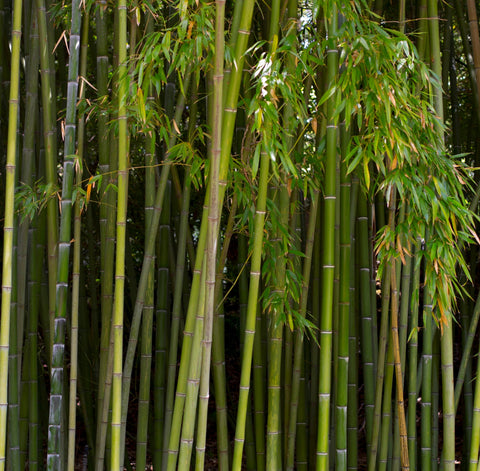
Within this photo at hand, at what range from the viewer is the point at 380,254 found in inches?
88.4

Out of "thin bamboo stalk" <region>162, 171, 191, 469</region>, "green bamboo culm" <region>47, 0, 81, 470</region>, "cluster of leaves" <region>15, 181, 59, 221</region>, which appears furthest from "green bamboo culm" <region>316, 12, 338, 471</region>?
"cluster of leaves" <region>15, 181, 59, 221</region>

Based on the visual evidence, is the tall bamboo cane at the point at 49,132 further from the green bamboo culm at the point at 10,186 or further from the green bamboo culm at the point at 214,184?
the green bamboo culm at the point at 214,184

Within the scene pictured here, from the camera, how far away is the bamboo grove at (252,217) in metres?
2.00

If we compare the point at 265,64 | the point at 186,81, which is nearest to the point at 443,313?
the point at 265,64

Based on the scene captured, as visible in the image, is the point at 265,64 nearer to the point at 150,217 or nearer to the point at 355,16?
the point at 355,16

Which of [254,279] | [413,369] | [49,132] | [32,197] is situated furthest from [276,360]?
[49,132]

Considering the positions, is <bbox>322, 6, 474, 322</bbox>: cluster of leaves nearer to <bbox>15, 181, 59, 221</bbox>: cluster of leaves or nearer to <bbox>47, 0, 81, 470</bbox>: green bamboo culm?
<bbox>47, 0, 81, 470</bbox>: green bamboo culm

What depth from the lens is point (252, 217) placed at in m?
2.29

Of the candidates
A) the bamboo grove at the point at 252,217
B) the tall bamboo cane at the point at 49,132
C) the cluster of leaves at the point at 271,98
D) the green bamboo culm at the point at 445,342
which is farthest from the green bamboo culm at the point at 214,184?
the green bamboo culm at the point at 445,342

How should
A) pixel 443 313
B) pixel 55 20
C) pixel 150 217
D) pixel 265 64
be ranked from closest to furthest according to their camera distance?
pixel 265 64
pixel 443 313
pixel 150 217
pixel 55 20

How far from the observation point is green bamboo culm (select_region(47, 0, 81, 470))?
2.15 meters

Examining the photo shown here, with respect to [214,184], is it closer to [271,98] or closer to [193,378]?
[271,98]

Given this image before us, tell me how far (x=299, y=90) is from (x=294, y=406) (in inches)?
50.7

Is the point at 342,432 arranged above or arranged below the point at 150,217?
below
